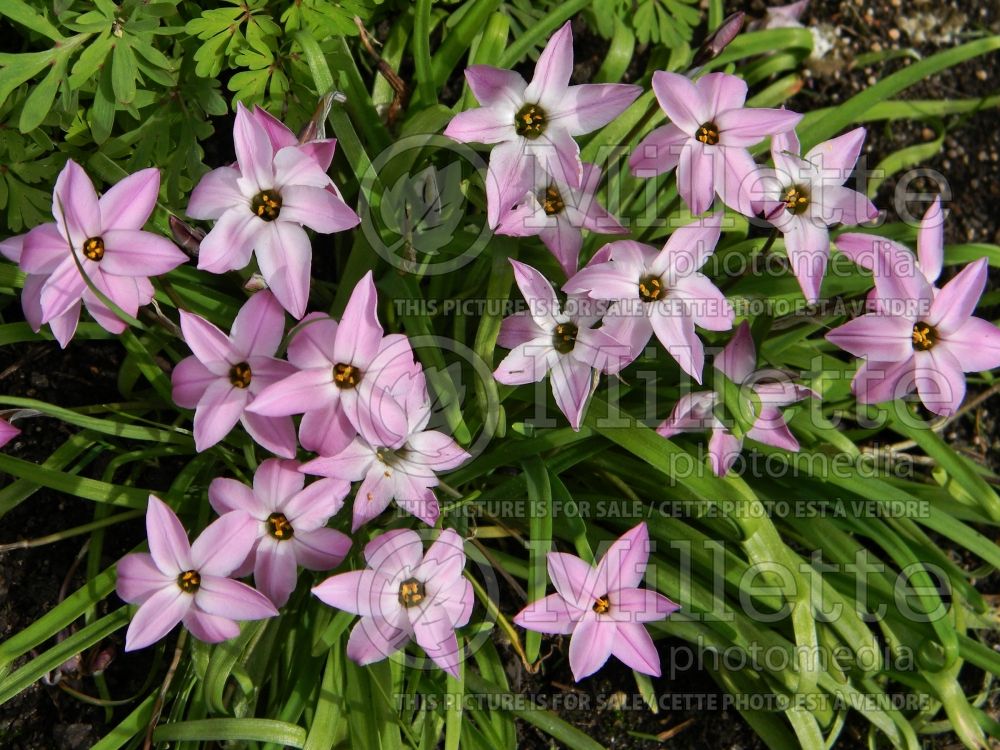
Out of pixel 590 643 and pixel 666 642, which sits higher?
pixel 590 643

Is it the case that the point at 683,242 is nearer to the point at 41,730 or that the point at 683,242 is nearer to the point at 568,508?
the point at 568,508

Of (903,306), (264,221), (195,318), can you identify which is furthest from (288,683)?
(903,306)

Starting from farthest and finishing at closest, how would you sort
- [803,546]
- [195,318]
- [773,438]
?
1. [803,546]
2. [773,438]
3. [195,318]

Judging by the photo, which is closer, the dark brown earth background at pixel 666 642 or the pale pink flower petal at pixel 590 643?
the pale pink flower petal at pixel 590 643

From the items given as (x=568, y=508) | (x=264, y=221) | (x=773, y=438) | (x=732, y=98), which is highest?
(x=732, y=98)

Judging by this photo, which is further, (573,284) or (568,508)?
(568,508)

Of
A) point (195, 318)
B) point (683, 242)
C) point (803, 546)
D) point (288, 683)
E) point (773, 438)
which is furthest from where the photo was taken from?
point (803, 546)

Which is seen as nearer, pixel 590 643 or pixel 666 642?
pixel 590 643

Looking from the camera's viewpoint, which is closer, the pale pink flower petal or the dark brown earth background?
the pale pink flower petal
